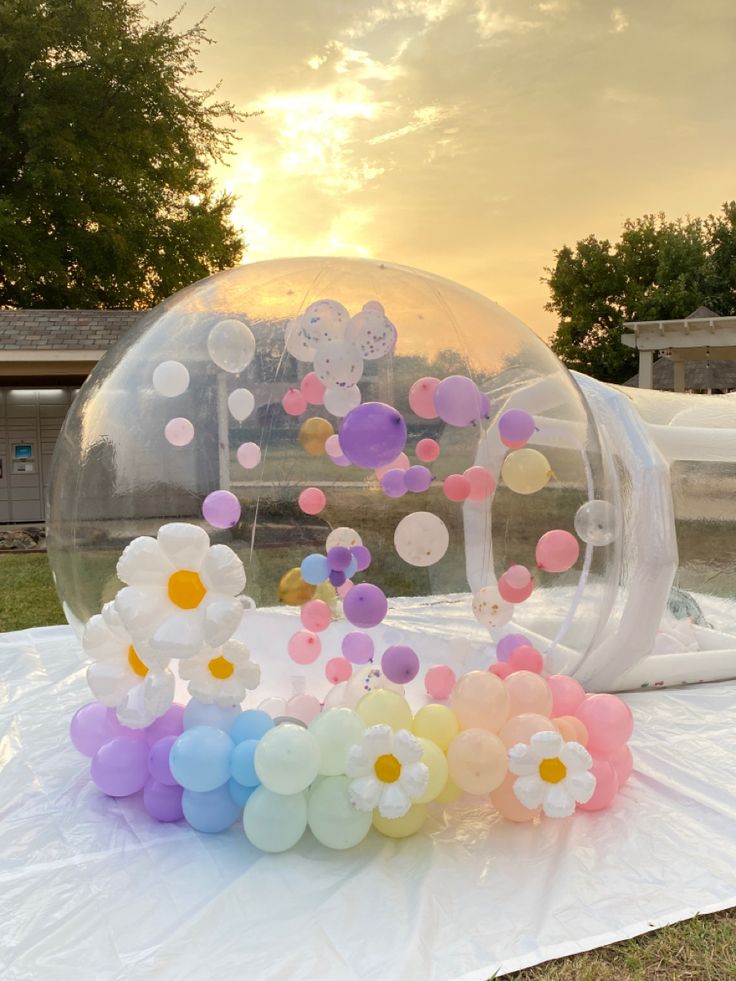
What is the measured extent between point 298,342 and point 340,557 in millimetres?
828

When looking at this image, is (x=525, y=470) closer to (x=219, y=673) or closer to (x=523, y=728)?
(x=523, y=728)

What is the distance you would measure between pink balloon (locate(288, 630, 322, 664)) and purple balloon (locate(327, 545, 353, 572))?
0.31 meters

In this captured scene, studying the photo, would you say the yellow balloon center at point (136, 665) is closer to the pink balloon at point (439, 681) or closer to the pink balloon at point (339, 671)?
the pink balloon at point (339, 671)

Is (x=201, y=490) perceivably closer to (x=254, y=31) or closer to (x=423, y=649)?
(x=423, y=649)

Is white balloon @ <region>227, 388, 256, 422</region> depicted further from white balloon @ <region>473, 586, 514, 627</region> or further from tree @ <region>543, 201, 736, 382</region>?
tree @ <region>543, 201, 736, 382</region>

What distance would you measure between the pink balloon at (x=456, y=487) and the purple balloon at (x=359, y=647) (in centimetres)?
63

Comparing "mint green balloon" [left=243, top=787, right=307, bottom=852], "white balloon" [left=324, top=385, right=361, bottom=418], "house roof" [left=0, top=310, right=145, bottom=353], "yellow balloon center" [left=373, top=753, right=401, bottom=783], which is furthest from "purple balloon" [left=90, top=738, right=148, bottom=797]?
"house roof" [left=0, top=310, right=145, bottom=353]

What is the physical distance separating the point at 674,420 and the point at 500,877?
261cm

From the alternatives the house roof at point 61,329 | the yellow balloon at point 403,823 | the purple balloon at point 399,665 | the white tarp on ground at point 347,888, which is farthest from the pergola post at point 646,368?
the yellow balloon at point 403,823

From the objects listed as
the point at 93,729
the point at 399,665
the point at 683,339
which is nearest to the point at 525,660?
the point at 399,665

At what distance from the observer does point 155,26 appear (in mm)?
17984

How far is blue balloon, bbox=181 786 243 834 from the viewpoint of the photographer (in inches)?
104

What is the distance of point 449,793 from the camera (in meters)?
2.75

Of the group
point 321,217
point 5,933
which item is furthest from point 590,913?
point 321,217
